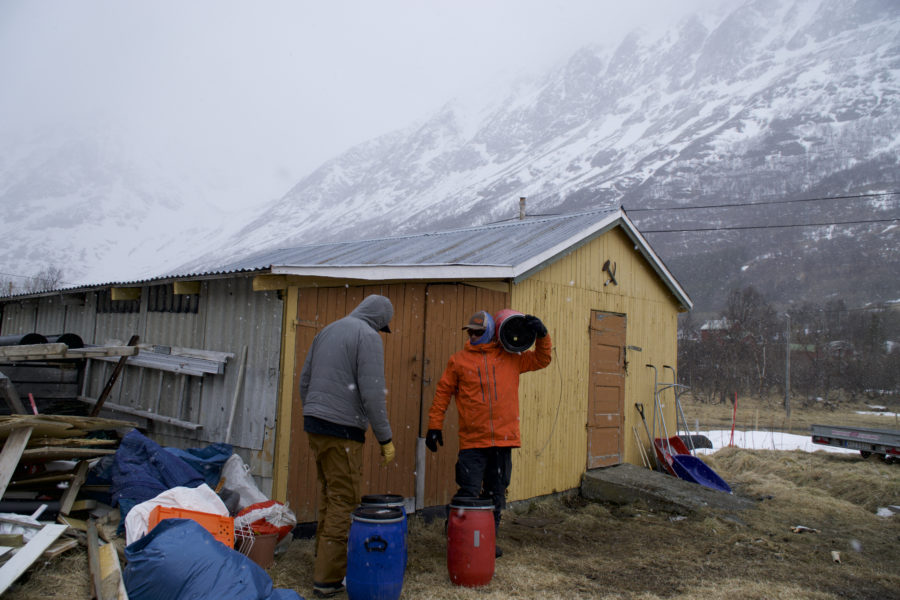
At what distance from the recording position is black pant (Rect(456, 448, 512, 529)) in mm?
5113

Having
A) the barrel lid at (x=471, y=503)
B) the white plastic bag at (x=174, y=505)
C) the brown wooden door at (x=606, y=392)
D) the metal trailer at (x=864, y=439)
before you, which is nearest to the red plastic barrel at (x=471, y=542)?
the barrel lid at (x=471, y=503)

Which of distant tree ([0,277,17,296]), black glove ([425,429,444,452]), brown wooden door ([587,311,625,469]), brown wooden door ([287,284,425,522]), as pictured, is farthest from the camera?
distant tree ([0,277,17,296])

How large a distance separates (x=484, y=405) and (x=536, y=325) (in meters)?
0.77

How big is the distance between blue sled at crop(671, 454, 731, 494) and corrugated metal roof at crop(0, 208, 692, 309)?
9.24ft

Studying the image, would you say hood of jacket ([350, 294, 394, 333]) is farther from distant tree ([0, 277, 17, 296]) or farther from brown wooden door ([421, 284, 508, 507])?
distant tree ([0, 277, 17, 296])

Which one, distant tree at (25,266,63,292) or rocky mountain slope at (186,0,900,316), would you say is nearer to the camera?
distant tree at (25,266,63,292)

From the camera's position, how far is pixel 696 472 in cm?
863

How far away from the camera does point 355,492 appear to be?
14.2ft

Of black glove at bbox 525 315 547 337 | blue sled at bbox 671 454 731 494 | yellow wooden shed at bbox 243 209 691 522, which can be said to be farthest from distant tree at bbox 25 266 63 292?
black glove at bbox 525 315 547 337

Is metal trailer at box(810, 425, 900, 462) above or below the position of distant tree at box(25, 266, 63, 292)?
below

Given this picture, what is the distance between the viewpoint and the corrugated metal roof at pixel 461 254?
5723 mm

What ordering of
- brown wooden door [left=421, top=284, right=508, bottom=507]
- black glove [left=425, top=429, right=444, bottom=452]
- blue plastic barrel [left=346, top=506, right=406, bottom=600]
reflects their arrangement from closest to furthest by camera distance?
blue plastic barrel [left=346, top=506, right=406, bottom=600] → black glove [left=425, top=429, right=444, bottom=452] → brown wooden door [left=421, top=284, right=508, bottom=507]

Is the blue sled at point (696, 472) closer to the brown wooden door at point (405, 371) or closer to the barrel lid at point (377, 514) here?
the brown wooden door at point (405, 371)

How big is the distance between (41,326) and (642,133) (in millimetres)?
175043
